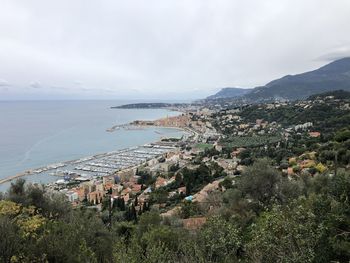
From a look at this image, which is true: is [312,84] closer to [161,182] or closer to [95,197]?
[161,182]

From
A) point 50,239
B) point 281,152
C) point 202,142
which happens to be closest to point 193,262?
point 50,239

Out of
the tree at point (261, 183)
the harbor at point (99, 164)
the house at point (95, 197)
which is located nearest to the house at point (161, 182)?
the house at point (95, 197)

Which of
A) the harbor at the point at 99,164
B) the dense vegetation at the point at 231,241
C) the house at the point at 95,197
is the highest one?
the dense vegetation at the point at 231,241

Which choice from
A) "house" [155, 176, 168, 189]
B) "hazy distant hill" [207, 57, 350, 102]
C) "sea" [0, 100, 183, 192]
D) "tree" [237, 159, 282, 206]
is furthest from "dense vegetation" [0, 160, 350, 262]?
"hazy distant hill" [207, 57, 350, 102]

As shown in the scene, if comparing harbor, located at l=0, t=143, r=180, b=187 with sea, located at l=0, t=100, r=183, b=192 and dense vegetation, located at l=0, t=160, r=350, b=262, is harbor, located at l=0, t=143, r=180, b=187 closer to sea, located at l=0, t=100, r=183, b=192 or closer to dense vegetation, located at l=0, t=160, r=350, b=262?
sea, located at l=0, t=100, r=183, b=192

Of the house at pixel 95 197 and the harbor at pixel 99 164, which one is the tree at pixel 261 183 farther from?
the harbor at pixel 99 164

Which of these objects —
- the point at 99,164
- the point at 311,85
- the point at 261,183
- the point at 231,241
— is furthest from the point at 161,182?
the point at 311,85

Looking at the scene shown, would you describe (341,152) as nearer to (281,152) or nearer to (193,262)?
(281,152)

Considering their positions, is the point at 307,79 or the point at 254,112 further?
the point at 307,79
